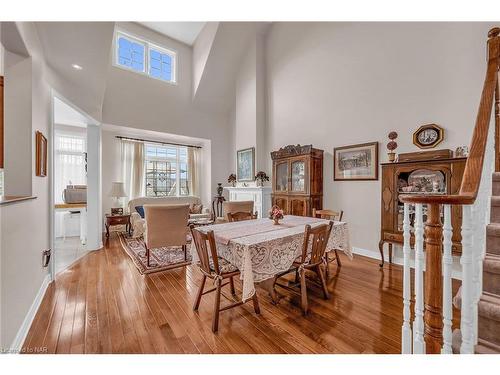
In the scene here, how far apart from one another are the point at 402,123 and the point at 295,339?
3.26 meters

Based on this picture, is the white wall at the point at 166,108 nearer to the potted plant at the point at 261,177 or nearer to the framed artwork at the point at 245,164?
the framed artwork at the point at 245,164

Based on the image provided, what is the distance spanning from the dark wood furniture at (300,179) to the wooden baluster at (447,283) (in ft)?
10.1

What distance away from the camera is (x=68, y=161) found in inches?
217

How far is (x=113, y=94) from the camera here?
5.21 m

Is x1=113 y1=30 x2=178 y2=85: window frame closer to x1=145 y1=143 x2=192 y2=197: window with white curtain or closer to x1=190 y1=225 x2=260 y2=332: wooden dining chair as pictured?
A: x1=145 y1=143 x2=192 y2=197: window with white curtain

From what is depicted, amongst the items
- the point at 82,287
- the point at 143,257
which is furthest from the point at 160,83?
the point at 82,287

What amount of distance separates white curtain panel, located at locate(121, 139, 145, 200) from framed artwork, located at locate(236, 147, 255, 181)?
8.77 feet

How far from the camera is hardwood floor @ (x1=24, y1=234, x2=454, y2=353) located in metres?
1.65

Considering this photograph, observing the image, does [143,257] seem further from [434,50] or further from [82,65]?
[434,50]

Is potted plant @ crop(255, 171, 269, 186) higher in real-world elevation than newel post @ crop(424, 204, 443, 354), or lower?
higher

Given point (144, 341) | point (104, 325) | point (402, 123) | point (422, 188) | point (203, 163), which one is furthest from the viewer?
point (203, 163)

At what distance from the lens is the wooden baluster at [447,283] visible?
3.31 ft

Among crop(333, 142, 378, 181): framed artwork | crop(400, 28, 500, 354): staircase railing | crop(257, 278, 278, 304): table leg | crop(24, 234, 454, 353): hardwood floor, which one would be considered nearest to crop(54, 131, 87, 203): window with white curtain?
crop(24, 234, 454, 353): hardwood floor

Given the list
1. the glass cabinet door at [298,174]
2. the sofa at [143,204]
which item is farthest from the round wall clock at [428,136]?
the sofa at [143,204]
